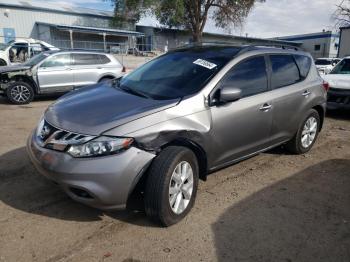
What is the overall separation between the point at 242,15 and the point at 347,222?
30.3 meters

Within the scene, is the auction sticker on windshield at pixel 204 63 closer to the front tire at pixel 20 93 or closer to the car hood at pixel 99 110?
the car hood at pixel 99 110

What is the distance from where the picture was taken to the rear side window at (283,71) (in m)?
4.70

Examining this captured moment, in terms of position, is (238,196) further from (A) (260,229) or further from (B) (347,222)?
(B) (347,222)

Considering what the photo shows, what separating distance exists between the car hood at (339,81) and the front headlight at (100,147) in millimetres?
7226

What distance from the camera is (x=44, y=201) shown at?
3758 mm

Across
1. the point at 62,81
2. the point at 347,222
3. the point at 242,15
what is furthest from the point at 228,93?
the point at 242,15

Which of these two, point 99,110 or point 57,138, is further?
point 99,110

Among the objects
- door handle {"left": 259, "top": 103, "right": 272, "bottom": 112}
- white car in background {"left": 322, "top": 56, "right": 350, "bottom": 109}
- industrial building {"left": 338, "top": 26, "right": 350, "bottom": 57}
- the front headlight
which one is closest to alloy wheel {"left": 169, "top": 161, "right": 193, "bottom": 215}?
the front headlight

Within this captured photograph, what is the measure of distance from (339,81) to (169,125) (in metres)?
6.93

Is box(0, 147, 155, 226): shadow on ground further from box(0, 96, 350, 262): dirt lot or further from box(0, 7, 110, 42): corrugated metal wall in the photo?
box(0, 7, 110, 42): corrugated metal wall

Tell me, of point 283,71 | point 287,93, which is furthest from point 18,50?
point 287,93

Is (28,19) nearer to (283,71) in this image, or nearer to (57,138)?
(283,71)

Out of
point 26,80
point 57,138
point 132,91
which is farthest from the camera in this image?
point 26,80

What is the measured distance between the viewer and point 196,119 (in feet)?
11.7
